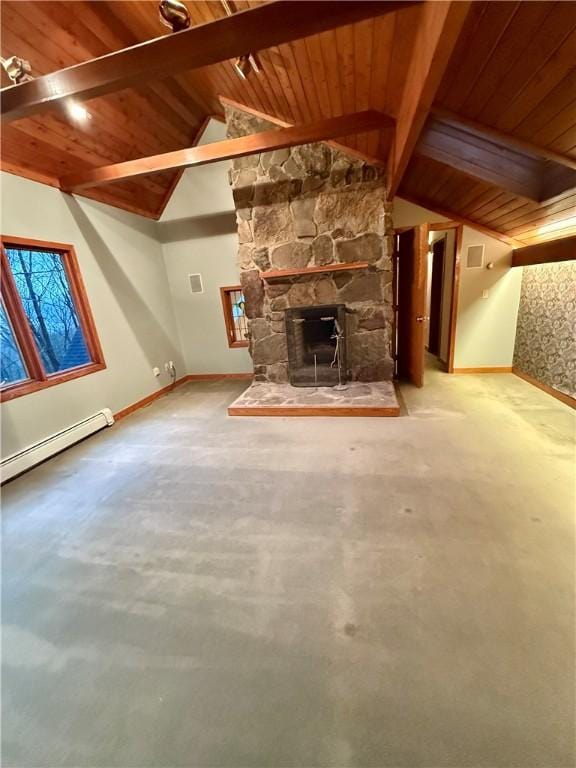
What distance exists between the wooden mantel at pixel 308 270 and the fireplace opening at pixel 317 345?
415 mm

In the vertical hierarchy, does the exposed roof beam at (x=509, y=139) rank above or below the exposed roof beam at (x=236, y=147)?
below

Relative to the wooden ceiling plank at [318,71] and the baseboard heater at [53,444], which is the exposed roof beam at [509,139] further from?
the baseboard heater at [53,444]

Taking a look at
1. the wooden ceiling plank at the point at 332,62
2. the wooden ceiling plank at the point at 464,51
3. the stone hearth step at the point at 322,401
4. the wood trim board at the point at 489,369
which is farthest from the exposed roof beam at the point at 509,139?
the wood trim board at the point at 489,369

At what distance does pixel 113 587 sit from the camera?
5.05ft

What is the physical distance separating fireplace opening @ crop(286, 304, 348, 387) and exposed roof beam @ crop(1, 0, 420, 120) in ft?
8.12

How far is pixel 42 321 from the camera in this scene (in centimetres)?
303

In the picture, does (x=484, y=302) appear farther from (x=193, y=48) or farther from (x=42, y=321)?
(x=42, y=321)

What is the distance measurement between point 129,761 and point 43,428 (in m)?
2.80

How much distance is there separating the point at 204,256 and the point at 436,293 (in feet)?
12.5

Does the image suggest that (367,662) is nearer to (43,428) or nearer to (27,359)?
(43,428)

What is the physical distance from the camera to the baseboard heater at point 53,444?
258cm

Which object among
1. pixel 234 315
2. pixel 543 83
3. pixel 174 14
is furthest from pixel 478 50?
pixel 234 315

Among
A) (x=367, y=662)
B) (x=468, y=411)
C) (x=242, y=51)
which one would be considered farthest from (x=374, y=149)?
(x=367, y=662)

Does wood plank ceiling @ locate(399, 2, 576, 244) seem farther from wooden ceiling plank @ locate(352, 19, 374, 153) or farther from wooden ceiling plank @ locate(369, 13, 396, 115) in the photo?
wooden ceiling plank @ locate(352, 19, 374, 153)
